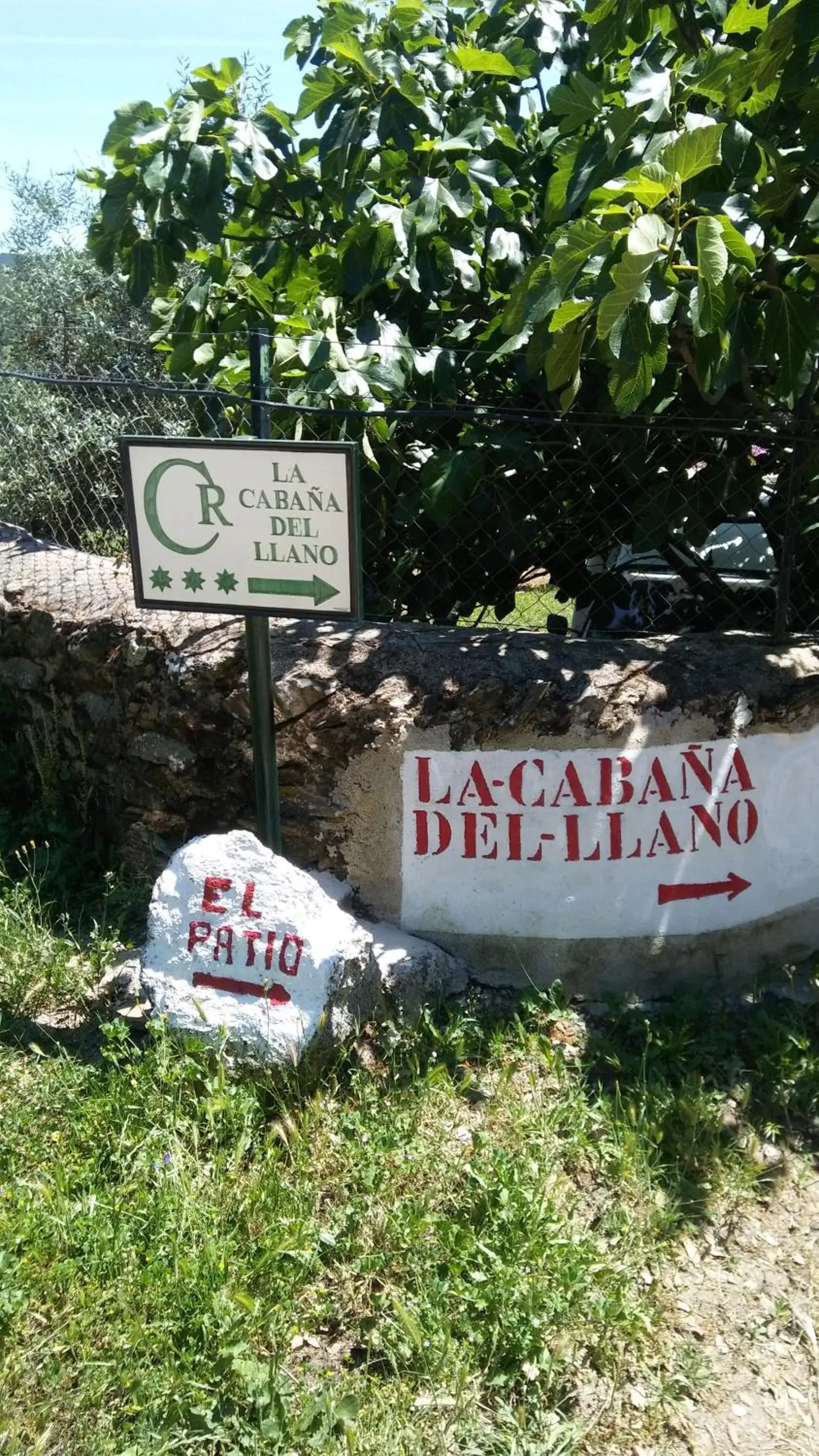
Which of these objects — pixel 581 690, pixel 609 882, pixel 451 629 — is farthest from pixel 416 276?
pixel 609 882

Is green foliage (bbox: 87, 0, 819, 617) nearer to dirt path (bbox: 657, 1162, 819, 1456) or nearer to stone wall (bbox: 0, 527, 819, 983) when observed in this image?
stone wall (bbox: 0, 527, 819, 983)

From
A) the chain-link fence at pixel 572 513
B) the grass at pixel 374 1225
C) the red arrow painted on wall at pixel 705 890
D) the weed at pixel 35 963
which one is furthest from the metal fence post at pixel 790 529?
the weed at pixel 35 963

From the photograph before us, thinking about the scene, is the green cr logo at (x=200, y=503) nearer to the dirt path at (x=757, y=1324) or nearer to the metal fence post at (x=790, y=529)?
the metal fence post at (x=790, y=529)

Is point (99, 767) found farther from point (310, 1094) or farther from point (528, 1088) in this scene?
point (528, 1088)

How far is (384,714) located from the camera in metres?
3.29

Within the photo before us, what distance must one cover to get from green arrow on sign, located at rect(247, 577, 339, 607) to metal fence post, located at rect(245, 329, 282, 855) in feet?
0.28

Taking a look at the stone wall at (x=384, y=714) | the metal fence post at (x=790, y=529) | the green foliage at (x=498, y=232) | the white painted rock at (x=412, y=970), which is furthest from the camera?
the metal fence post at (x=790, y=529)

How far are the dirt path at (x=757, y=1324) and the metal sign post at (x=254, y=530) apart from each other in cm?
153

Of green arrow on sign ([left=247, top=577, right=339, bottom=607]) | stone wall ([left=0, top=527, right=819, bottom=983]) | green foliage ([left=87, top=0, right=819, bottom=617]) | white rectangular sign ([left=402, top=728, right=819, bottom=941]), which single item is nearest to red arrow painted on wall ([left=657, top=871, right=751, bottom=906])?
white rectangular sign ([left=402, top=728, right=819, bottom=941])

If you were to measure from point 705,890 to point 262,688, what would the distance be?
1.41m

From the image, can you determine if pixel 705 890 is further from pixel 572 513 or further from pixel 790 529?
pixel 572 513

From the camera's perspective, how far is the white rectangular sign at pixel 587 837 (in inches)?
130

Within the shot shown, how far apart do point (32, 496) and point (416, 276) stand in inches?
97.7

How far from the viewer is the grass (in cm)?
214
